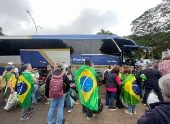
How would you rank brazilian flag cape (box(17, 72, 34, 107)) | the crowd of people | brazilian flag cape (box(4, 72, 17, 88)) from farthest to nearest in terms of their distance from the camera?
1. brazilian flag cape (box(4, 72, 17, 88))
2. brazilian flag cape (box(17, 72, 34, 107))
3. the crowd of people

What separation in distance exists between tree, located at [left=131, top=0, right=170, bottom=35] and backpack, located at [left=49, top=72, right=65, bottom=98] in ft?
112

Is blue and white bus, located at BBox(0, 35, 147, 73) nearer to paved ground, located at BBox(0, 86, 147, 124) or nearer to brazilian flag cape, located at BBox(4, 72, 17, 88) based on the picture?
brazilian flag cape, located at BBox(4, 72, 17, 88)

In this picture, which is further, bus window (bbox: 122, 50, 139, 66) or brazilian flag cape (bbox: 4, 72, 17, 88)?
bus window (bbox: 122, 50, 139, 66)

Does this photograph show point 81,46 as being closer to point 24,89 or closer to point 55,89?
point 24,89

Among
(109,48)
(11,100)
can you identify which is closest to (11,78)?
(11,100)

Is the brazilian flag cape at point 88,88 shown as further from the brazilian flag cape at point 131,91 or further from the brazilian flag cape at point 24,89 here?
the brazilian flag cape at point 24,89

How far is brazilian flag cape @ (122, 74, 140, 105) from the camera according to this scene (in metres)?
4.77

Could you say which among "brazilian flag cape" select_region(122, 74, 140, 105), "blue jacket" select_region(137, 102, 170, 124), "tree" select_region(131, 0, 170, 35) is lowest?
"brazilian flag cape" select_region(122, 74, 140, 105)

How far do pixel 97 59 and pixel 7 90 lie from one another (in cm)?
644

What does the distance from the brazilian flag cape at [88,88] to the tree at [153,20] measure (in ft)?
109

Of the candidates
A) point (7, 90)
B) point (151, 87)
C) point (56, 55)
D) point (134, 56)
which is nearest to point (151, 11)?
point (134, 56)

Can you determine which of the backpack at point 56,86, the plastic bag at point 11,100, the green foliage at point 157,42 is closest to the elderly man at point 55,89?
the backpack at point 56,86

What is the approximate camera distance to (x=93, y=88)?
443 centimetres

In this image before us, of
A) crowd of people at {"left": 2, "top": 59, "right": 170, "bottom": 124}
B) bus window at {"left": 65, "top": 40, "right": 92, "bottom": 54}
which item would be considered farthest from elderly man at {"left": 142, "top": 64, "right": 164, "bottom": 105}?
bus window at {"left": 65, "top": 40, "right": 92, "bottom": 54}
